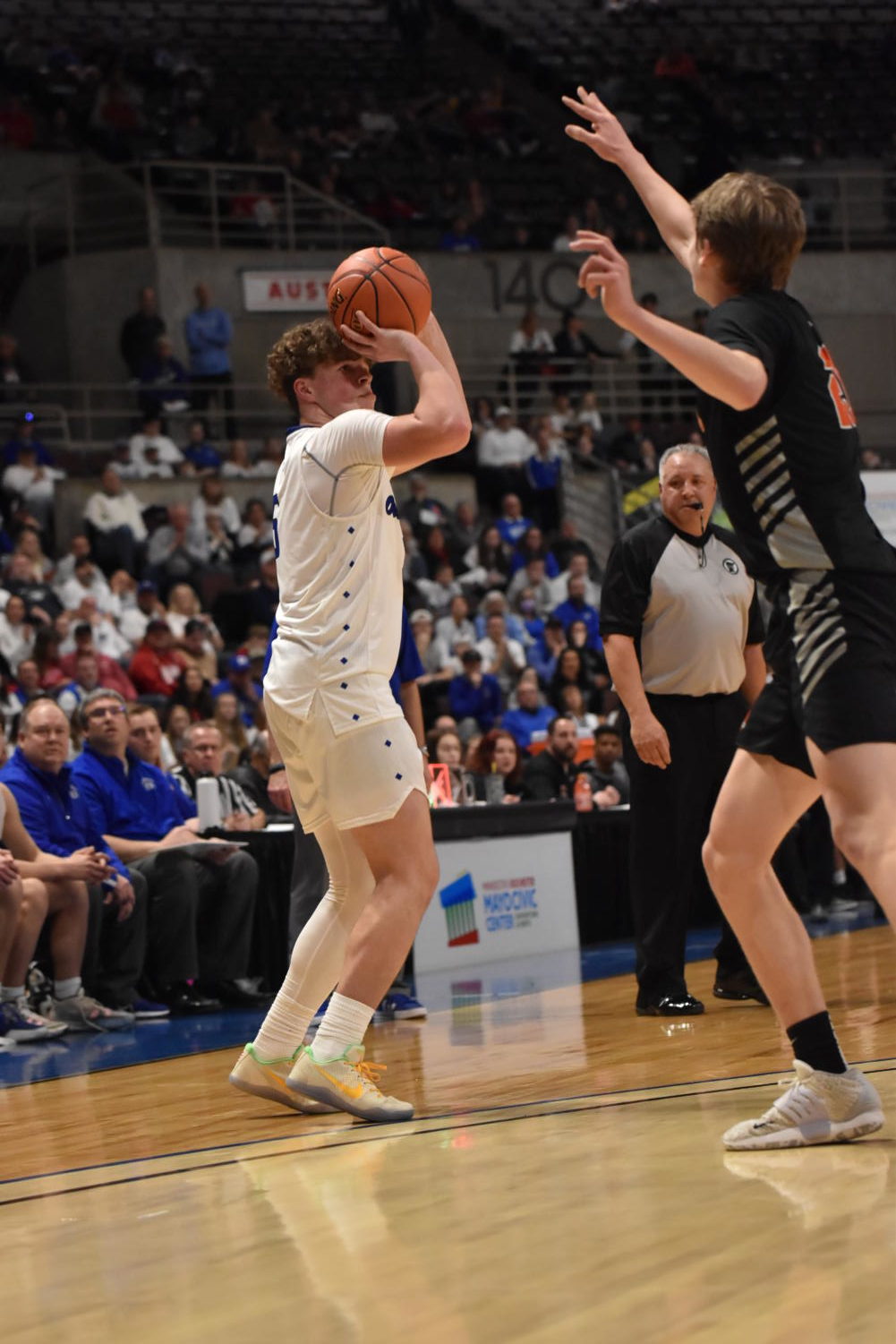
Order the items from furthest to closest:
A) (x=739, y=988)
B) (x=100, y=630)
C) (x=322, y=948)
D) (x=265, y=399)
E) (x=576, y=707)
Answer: (x=265, y=399)
(x=576, y=707)
(x=100, y=630)
(x=739, y=988)
(x=322, y=948)

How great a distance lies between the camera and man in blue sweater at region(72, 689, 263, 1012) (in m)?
7.86

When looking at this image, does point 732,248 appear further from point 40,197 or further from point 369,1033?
point 40,197

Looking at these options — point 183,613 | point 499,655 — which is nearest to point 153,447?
point 183,613

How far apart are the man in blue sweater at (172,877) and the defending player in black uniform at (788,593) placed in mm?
4394

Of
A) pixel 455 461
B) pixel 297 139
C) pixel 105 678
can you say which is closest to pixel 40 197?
pixel 297 139

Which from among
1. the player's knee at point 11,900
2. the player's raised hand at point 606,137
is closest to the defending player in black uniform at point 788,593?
the player's raised hand at point 606,137

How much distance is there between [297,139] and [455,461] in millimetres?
5613

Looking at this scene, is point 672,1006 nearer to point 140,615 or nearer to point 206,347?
point 140,615

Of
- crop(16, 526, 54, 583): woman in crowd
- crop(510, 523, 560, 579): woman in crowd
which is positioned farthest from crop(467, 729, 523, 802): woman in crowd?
crop(510, 523, 560, 579): woman in crowd

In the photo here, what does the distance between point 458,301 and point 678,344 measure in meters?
18.8

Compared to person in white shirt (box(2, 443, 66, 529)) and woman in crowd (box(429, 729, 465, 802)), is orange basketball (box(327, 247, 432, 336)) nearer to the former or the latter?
woman in crowd (box(429, 729, 465, 802))

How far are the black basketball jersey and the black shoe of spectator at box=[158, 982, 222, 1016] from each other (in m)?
4.76

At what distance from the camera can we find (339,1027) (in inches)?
175

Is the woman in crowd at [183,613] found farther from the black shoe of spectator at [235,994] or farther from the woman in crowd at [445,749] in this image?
the black shoe of spectator at [235,994]
